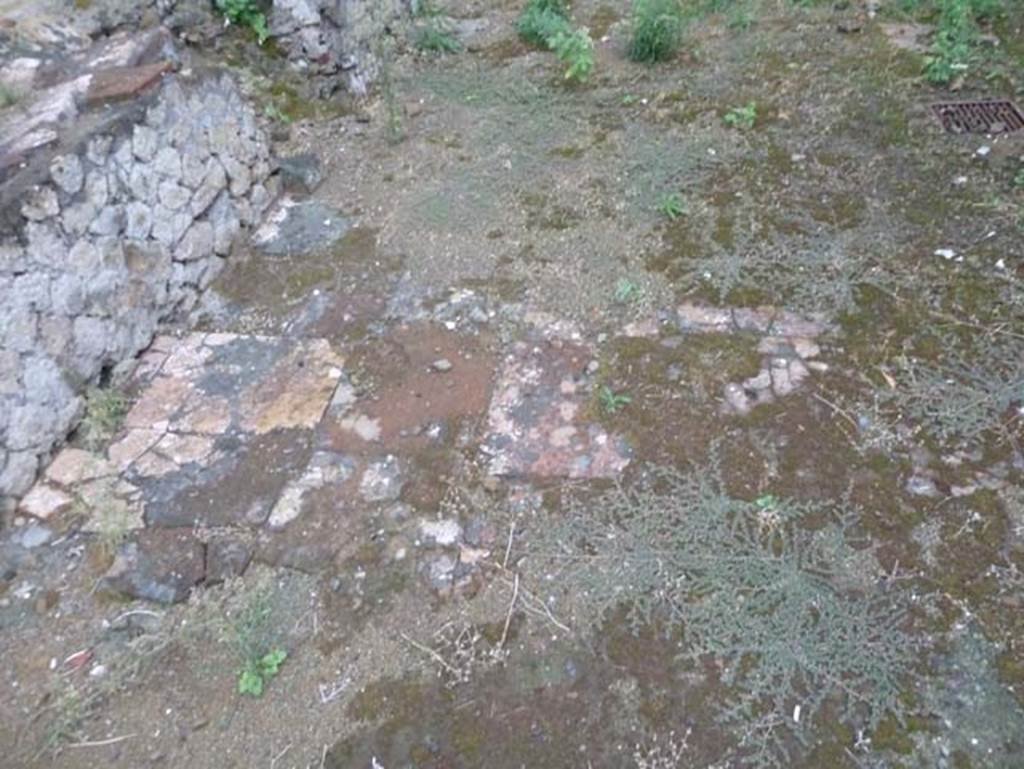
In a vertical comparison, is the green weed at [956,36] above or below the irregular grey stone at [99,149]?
below

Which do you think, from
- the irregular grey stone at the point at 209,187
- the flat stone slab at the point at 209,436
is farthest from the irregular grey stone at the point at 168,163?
the flat stone slab at the point at 209,436

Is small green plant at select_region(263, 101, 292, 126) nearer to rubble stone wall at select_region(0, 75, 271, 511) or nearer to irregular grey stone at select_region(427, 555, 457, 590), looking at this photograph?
rubble stone wall at select_region(0, 75, 271, 511)

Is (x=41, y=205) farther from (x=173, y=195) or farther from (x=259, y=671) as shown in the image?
(x=259, y=671)

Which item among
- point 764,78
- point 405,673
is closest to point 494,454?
point 405,673

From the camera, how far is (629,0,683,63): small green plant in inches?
174

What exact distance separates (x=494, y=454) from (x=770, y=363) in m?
1.03

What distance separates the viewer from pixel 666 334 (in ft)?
9.36

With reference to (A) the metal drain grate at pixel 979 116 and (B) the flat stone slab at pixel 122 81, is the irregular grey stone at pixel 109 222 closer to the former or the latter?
(B) the flat stone slab at pixel 122 81

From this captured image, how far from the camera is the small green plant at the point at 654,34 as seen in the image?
4410 mm

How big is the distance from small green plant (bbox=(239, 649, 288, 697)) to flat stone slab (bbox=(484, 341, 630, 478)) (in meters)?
0.84

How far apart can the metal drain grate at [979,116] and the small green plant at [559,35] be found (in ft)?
6.03

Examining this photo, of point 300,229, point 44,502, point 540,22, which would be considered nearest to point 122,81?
point 300,229

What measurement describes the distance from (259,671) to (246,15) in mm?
3354

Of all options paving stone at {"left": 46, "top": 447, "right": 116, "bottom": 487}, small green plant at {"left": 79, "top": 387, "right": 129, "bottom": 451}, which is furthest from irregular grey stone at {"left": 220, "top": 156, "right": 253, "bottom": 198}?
paving stone at {"left": 46, "top": 447, "right": 116, "bottom": 487}
